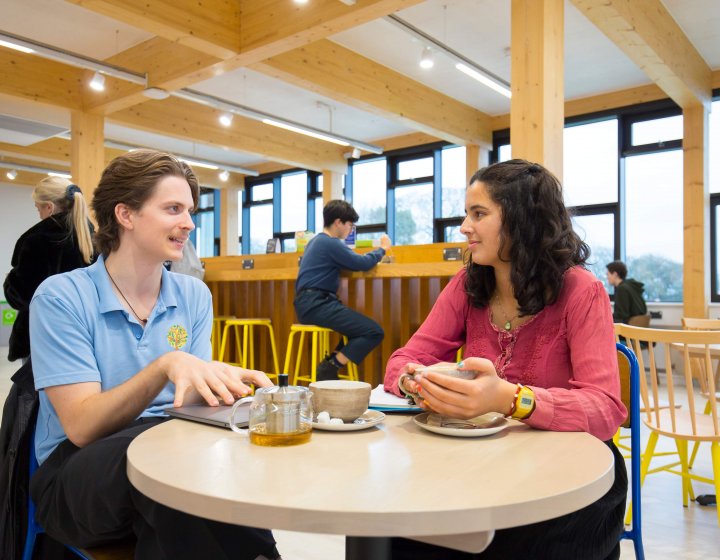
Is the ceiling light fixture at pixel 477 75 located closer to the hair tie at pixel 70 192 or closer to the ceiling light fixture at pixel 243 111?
the ceiling light fixture at pixel 243 111

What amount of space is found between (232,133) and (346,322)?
5438 millimetres

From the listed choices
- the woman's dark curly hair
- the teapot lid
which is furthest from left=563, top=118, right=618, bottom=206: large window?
the teapot lid

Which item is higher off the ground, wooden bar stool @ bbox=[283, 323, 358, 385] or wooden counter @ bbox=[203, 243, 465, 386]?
wooden counter @ bbox=[203, 243, 465, 386]

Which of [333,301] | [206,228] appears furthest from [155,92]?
[206,228]

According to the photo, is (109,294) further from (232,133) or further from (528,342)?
(232,133)

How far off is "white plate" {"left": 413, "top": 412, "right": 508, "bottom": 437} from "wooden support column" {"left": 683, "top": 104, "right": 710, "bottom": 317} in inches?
266

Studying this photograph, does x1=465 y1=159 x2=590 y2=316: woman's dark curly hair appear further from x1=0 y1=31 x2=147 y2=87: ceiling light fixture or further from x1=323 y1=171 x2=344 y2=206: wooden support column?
x1=323 y1=171 x2=344 y2=206: wooden support column

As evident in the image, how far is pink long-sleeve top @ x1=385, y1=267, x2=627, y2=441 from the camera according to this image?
1181mm

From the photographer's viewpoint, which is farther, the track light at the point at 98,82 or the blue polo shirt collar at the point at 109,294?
the track light at the point at 98,82

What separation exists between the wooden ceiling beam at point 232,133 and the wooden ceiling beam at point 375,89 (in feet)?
8.83

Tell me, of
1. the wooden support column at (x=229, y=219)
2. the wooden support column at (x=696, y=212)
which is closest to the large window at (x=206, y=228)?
the wooden support column at (x=229, y=219)

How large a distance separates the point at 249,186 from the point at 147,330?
11.9 m

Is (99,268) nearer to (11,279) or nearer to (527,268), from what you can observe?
(527,268)

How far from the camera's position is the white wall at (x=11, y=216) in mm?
12461
